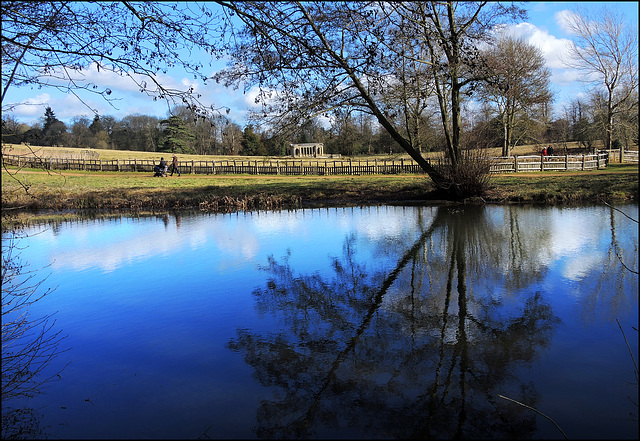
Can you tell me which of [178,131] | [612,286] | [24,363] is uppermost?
[178,131]

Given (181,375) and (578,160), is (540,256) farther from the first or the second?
(578,160)

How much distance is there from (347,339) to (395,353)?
66 cm

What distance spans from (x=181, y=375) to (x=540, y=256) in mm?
7222

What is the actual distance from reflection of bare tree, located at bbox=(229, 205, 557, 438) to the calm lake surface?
24mm

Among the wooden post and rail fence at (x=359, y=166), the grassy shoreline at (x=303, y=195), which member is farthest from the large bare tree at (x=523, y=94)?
the grassy shoreline at (x=303, y=195)

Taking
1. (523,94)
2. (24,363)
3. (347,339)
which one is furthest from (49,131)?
(523,94)

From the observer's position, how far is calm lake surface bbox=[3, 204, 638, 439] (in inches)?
159

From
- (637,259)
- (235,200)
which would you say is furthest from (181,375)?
(235,200)

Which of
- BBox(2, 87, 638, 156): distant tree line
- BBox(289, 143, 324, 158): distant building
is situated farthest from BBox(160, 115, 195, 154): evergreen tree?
BBox(289, 143, 324, 158): distant building

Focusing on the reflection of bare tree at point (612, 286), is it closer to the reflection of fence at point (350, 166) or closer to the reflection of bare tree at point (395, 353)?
the reflection of bare tree at point (395, 353)

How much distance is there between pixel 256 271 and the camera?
898 cm

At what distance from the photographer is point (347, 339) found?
5.61m

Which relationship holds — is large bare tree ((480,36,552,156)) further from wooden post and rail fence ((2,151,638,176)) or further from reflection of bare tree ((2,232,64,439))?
reflection of bare tree ((2,232,64,439))

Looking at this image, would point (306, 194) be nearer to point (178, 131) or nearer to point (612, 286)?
point (178, 131)
